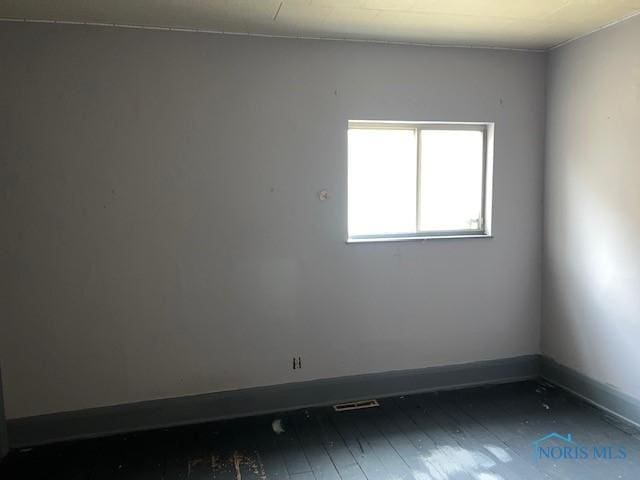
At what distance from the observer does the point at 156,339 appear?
2627 mm

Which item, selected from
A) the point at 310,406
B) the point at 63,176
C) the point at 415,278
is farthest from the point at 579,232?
the point at 63,176

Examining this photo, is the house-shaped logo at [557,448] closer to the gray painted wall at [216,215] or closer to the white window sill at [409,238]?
the gray painted wall at [216,215]

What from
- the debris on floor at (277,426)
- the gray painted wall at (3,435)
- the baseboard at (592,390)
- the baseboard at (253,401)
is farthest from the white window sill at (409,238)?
the gray painted wall at (3,435)

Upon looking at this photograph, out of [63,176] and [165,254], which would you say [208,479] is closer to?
[165,254]

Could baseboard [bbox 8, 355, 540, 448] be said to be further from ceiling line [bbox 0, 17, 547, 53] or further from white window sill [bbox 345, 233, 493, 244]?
ceiling line [bbox 0, 17, 547, 53]

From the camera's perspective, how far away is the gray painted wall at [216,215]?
7.95ft

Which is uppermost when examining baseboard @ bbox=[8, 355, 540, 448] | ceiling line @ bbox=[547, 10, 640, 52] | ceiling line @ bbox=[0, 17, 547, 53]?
ceiling line @ bbox=[547, 10, 640, 52]

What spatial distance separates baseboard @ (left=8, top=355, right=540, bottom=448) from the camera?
251cm

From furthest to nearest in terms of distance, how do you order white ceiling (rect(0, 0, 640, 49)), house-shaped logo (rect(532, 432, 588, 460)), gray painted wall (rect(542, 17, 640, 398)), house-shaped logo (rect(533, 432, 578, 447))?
gray painted wall (rect(542, 17, 640, 398))
house-shaped logo (rect(533, 432, 578, 447))
house-shaped logo (rect(532, 432, 588, 460))
white ceiling (rect(0, 0, 640, 49))

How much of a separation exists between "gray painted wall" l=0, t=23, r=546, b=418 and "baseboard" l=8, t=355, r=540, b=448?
0.23 ft

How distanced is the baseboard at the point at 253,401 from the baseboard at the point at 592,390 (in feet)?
0.37

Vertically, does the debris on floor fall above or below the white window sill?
below

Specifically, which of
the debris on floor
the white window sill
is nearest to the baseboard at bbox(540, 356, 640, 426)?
the white window sill

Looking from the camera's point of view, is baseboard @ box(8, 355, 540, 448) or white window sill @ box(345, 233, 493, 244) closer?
baseboard @ box(8, 355, 540, 448)
